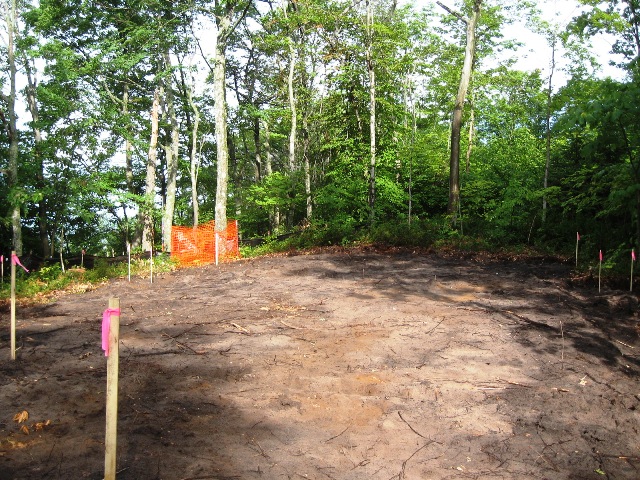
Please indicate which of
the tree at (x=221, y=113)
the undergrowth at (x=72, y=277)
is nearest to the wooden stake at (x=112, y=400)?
the undergrowth at (x=72, y=277)

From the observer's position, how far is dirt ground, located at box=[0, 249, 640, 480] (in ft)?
12.4

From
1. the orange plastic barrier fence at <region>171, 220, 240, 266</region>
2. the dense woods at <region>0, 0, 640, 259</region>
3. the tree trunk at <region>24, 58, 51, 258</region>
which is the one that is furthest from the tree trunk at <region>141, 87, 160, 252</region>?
the orange plastic barrier fence at <region>171, 220, 240, 266</region>

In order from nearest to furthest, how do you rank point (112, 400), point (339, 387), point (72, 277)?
point (112, 400)
point (339, 387)
point (72, 277)

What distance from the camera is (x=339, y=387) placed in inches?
201

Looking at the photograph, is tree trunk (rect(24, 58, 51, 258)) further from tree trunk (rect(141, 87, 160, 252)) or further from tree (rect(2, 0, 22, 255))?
tree trunk (rect(141, 87, 160, 252))

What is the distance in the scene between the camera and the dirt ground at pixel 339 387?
377 cm

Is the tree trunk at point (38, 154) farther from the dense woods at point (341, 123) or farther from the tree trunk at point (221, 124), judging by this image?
the tree trunk at point (221, 124)

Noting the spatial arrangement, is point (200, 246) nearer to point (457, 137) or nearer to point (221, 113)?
point (221, 113)

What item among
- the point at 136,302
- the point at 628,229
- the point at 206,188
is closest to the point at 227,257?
the point at 136,302

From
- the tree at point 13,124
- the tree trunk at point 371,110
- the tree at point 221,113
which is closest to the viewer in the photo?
the tree trunk at point 371,110

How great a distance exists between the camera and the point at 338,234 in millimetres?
16750

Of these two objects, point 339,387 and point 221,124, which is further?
point 221,124

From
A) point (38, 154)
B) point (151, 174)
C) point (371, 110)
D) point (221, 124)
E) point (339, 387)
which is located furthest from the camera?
point (151, 174)

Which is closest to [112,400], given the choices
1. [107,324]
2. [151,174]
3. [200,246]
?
[107,324]
